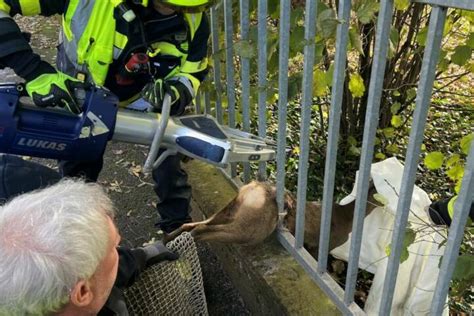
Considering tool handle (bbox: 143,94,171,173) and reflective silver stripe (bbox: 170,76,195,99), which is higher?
reflective silver stripe (bbox: 170,76,195,99)

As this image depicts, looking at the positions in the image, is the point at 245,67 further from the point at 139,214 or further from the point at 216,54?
the point at 139,214

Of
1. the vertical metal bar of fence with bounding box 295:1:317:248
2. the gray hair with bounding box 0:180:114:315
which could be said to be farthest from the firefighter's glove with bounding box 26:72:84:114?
the vertical metal bar of fence with bounding box 295:1:317:248

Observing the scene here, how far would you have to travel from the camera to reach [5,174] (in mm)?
1825

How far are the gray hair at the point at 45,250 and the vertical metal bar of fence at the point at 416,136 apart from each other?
88 centimetres

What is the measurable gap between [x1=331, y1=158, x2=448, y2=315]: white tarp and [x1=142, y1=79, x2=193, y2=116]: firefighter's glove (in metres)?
0.94

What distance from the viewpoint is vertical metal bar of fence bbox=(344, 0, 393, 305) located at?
1.44 meters

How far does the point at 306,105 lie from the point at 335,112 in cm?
17

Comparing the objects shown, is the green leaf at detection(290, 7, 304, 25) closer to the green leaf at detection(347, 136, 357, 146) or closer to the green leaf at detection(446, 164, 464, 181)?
the green leaf at detection(446, 164, 464, 181)

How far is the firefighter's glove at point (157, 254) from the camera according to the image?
193cm

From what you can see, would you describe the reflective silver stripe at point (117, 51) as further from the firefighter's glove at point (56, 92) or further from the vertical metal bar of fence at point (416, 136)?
the vertical metal bar of fence at point (416, 136)

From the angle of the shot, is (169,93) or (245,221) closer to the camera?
(169,93)

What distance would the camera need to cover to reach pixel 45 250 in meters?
1.18

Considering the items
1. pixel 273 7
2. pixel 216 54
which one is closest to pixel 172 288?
pixel 216 54

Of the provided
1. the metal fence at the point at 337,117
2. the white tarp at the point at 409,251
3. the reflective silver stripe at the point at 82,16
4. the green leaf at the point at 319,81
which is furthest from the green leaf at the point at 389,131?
the reflective silver stripe at the point at 82,16
